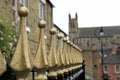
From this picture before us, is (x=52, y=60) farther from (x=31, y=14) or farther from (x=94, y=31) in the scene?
(x=94, y=31)

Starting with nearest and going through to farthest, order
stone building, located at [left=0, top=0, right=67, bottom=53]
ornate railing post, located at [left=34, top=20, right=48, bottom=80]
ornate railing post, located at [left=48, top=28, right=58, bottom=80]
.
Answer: ornate railing post, located at [left=34, top=20, right=48, bottom=80]
ornate railing post, located at [left=48, top=28, right=58, bottom=80]
stone building, located at [left=0, top=0, right=67, bottom=53]

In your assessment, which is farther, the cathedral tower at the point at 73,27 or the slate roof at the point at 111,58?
the cathedral tower at the point at 73,27

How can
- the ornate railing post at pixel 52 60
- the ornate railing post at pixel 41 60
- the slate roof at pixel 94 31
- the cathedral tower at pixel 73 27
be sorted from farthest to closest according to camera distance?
1. the cathedral tower at pixel 73 27
2. the slate roof at pixel 94 31
3. the ornate railing post at pixel 52 60
4. the ornate railing post at pixel 41 60

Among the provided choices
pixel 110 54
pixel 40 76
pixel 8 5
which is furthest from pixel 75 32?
pixel 40 76

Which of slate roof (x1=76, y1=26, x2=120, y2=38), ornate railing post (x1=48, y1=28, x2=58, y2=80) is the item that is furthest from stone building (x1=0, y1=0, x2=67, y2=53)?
slate roof (x1=76, y1=26, x2=120, y2=38)

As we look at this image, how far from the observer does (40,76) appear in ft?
6.61

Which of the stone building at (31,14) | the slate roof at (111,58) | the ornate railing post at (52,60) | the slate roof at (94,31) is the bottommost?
the slate roof at (111,58)

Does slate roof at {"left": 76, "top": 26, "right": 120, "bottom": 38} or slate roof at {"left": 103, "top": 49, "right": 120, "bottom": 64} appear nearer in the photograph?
slate roof at {"left": 103, "top": 49, "right": 120, "bottom": 64}

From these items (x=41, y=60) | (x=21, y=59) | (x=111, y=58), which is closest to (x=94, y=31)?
(x=111, y=58)

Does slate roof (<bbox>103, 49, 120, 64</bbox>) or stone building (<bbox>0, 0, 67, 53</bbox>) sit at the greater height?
stone building (<bbox>0, 0, 67, 53</bbox>)

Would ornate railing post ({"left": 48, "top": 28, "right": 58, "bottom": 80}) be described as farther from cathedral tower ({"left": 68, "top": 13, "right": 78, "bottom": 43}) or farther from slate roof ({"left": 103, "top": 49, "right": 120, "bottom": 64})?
cathedral tower ({"left": 68, "top": 13, "right": 78, "bottom": 43})

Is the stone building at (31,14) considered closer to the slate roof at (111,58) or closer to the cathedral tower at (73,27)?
the slate roof at (111,58)

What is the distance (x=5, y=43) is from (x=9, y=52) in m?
0.21

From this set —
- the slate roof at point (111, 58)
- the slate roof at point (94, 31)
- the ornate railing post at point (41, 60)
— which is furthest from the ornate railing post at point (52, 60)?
the slate roof at point (94, 31)
